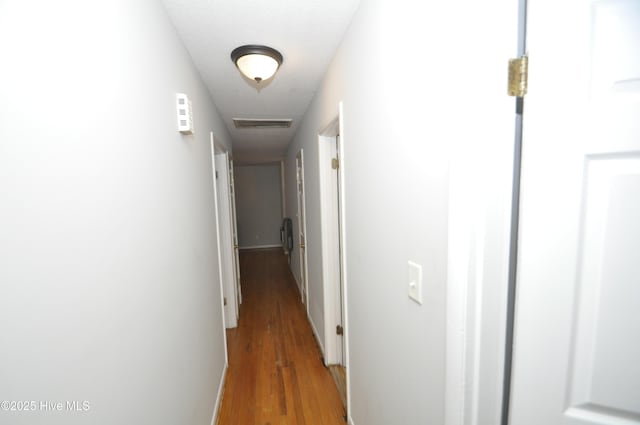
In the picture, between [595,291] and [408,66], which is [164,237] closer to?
[408,66]

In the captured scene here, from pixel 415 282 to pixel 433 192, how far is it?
34 centimetres

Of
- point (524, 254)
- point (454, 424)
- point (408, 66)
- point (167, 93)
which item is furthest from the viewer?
point (167, 93)

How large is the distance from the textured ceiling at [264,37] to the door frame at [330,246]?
0.56 meters

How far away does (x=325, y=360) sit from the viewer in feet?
7.82

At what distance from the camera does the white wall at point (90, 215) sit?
49cm

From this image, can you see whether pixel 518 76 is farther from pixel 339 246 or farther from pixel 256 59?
pixel 339 246

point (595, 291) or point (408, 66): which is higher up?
point (408, 66)

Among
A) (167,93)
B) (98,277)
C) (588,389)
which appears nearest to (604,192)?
(588,389)

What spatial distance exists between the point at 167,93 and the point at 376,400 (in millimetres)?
1886

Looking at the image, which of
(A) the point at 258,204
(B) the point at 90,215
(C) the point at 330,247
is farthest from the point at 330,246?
(A) the point at 258,204

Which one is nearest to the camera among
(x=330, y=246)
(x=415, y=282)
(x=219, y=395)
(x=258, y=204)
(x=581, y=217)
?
(x=581, y=217)

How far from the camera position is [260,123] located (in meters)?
3.26

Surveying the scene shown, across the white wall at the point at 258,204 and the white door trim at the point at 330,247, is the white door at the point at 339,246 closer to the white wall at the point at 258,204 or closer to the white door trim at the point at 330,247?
the white door trim at the point at 330,247

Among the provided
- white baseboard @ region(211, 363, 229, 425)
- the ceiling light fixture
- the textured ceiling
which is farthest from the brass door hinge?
white baseboard @ region(211, 363, 229, 425)
